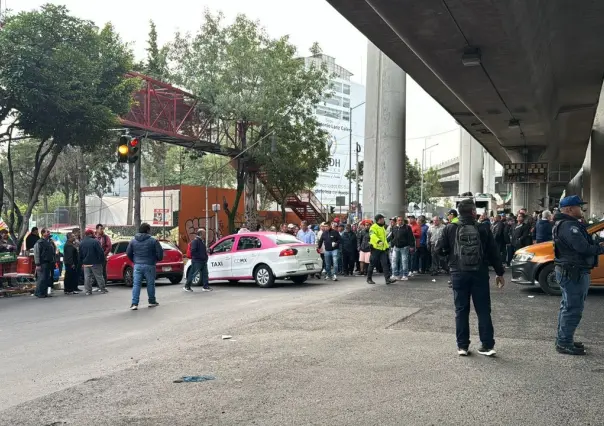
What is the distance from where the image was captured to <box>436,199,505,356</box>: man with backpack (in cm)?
693

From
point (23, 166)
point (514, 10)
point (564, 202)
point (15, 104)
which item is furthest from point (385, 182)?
point (23, 166)

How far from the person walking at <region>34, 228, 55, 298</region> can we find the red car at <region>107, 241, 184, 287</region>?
10.2 ft

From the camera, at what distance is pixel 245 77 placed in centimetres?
3384

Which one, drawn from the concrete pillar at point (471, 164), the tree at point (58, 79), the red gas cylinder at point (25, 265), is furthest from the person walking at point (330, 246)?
the concrete pillar at point (471, 164)

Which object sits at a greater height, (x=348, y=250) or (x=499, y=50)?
(x=499, y=50)

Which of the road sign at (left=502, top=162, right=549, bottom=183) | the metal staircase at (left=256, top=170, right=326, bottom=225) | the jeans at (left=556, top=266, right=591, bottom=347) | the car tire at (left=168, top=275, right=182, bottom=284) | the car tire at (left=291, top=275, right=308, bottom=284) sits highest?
the road sign at (left=502, top=162, right=549, bottom=183)

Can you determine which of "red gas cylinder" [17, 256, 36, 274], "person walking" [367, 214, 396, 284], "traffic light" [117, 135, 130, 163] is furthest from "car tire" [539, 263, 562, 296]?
"red gas cylinder" [17, 256, 36, 274]

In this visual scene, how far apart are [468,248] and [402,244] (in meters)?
9.71

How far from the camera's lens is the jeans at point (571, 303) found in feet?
22.7

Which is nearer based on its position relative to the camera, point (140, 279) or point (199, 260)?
point (140, 279)

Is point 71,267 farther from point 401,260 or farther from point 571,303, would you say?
point 571,303

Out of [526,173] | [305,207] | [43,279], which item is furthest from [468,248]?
[305,207]

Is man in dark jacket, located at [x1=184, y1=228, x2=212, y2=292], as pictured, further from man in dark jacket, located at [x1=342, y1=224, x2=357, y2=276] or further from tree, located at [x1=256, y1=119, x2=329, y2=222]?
tree, located at [x1=256, y1=119, x2=329, y2=222]

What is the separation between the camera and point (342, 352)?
24.1ft
